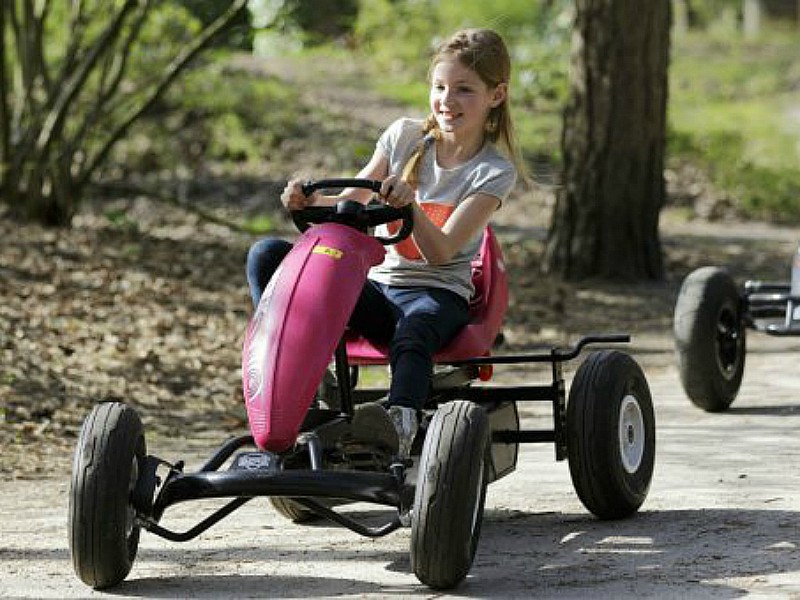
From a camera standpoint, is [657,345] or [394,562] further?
[657,345]

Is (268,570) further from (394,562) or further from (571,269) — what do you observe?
(571,269)

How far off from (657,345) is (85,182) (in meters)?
4.41

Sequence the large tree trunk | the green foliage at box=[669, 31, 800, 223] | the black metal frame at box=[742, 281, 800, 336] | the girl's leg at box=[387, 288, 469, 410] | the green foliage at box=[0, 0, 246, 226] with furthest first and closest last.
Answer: the green foliage at box=[669, 31, 800, 223], the green foliage at box=[0, 0, 246, 226], the large tree trunk, the black metal frame at box=[742, 281, 800, 336], the girl's leg at box=[387, 288, 469, 410]

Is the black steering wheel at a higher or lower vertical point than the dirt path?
higher

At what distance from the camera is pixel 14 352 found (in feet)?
29.3

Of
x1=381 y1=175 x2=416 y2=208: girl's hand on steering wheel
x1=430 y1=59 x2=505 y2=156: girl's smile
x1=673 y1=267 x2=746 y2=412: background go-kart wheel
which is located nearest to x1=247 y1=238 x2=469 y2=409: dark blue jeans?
x1=381 y1=175 x2=416 y2=208: girl's hand on steering wheel

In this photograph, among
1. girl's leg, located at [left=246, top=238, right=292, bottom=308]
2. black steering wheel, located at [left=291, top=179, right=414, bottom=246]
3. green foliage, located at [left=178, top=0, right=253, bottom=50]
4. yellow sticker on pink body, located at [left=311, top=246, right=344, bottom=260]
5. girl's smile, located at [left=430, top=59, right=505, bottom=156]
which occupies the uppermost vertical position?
green foliage, located at [left=178, top=0, right=253, bottom=50]

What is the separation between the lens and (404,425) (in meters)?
5.28

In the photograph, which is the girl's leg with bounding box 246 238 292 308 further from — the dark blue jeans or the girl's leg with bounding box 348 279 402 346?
the girl's leg with bounding box 348 279 402 346

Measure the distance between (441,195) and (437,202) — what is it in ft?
0.09

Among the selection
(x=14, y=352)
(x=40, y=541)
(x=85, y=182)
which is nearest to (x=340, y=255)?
(x=40, y=541)

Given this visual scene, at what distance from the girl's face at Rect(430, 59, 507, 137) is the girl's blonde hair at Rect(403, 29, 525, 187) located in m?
0.02

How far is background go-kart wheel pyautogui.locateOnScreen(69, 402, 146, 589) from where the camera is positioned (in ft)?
15.6

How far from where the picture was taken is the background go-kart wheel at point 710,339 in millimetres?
7980
